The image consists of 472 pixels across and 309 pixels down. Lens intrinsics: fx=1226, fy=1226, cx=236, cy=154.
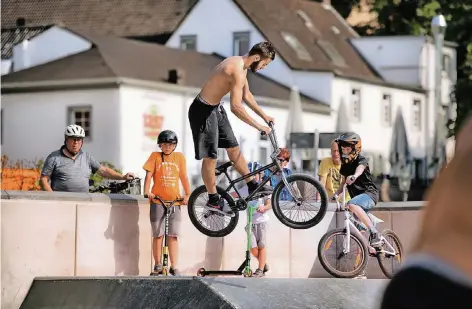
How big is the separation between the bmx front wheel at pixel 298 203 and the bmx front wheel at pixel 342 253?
2.26 ft

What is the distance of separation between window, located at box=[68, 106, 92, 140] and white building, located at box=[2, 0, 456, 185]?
18 cm

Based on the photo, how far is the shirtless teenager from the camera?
982 cm

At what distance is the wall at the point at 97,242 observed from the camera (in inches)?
422

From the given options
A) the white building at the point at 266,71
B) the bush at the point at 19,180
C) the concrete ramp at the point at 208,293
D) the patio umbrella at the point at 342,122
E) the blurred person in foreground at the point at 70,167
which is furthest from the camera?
the white building at the point at 266,71

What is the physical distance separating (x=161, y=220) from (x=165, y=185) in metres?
0.39

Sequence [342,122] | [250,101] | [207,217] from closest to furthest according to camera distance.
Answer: [250,101] → [207,217] → [342,122]

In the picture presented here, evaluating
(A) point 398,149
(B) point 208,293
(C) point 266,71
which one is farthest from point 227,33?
(B) point 208,293

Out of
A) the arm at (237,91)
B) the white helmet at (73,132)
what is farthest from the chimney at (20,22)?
the arm at (237,91)

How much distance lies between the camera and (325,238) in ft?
36.1

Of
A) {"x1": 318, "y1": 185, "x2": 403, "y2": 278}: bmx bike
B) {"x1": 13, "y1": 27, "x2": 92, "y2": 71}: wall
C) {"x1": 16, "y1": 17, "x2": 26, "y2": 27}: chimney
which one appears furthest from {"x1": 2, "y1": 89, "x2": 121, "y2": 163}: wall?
{"x1": 318, "y1": 185, "x2": 403, "y2": 278}: bmx bike

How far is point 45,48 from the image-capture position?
177ft

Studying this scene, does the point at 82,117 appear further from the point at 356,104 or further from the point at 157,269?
the point at 157,269

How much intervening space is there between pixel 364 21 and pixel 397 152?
3225 cm

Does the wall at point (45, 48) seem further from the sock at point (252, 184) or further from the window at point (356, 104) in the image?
the sock at point (252, 184)
